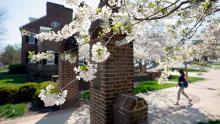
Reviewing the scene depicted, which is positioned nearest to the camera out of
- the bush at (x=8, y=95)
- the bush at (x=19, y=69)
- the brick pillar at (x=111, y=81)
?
the brick pillar at (x=111, y=81)

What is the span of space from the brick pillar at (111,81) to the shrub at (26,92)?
665 centimetres

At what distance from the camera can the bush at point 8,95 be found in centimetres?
1016

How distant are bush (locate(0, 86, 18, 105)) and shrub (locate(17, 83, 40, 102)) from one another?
206 millimetres

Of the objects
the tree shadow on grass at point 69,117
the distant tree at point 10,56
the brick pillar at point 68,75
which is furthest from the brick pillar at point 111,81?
the distant tree at point 10,56

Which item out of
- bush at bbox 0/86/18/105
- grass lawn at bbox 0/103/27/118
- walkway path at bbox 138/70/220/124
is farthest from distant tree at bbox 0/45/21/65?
walkway path at bbox 138/70/220/124

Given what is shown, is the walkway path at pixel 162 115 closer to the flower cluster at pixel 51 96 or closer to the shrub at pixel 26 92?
the shrub at pixel 26 92

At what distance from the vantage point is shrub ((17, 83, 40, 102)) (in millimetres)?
10442

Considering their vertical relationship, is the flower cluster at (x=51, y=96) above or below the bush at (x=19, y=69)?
below

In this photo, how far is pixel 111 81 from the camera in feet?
14.6

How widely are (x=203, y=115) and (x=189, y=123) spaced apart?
1.27 metres

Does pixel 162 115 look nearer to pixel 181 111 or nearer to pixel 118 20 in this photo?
pixel 181 111

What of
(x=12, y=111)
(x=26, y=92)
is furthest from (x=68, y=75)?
(x=26, y=92)

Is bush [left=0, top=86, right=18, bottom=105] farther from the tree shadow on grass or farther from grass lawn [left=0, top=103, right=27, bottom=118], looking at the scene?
the tree shadow on grass

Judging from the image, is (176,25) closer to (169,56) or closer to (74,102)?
(169,56)
